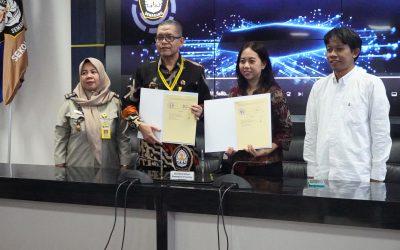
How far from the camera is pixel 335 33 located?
204 cm

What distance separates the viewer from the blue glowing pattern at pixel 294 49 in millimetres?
3844

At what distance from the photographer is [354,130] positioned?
2.02m

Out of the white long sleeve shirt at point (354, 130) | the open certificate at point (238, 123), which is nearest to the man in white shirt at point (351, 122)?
the white long sleeve shirt at point (354, 130)

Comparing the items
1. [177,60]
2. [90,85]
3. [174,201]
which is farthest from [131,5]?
[174,201]

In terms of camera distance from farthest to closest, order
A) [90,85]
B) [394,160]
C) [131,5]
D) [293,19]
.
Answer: [131,5] < [293,19] < [394,160] < [90,85]

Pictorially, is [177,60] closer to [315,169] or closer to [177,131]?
[177,131]

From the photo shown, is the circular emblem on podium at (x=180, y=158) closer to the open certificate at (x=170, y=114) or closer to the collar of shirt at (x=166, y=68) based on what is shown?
the open certificate at (x=170, y=114)

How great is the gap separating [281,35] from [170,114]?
244 centimetres

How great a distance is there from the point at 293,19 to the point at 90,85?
2187 mm

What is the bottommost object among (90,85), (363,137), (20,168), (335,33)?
(20,168)

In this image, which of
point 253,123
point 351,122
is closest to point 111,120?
point 253,123

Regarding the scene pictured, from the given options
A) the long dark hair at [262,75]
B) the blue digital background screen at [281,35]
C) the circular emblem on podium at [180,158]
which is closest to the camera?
the circular emblem on podium at [180,158]

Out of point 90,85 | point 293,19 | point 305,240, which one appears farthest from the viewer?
point 293,19

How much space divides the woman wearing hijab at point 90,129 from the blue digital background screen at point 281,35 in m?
1.78
